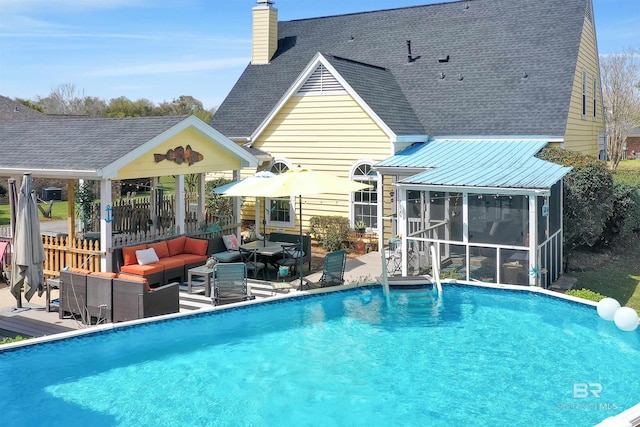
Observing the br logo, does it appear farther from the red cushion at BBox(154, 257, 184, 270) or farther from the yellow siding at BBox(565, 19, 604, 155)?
the yellow siding at BBox(565, 19, 604, 155)

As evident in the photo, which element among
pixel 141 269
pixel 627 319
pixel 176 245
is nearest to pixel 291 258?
pixel 176 245

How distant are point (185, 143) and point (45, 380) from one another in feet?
29.6

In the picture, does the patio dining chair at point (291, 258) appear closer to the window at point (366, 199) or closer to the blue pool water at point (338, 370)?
the blue pool water at point (338, 370)

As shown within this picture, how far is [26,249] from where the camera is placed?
12742 millimetres

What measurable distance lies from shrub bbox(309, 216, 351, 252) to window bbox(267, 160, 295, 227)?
1190 mm

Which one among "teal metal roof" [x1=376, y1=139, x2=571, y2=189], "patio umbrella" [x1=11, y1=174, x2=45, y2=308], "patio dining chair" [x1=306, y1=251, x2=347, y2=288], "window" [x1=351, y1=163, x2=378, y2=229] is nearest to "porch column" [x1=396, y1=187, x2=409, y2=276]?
"teal metal roof" [x1=376, y1=139, x2=571, y2=189]

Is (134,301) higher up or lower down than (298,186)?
lower down

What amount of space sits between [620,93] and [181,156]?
56.2 meters

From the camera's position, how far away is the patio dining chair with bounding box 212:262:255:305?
13.7 meters

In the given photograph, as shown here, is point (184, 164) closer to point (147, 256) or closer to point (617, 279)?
point (147, 256)

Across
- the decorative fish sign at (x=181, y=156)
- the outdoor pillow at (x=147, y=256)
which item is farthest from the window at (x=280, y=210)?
the outdoor pillow at (x=147, y=256)

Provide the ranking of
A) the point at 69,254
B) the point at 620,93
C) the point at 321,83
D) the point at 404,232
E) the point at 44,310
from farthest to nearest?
the point at 620,93 < the point at 321,83 < the point at 404,232 < the point at 69,254 < the point at 44,310

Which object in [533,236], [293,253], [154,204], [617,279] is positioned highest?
[154,204]

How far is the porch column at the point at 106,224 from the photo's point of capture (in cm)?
1524
